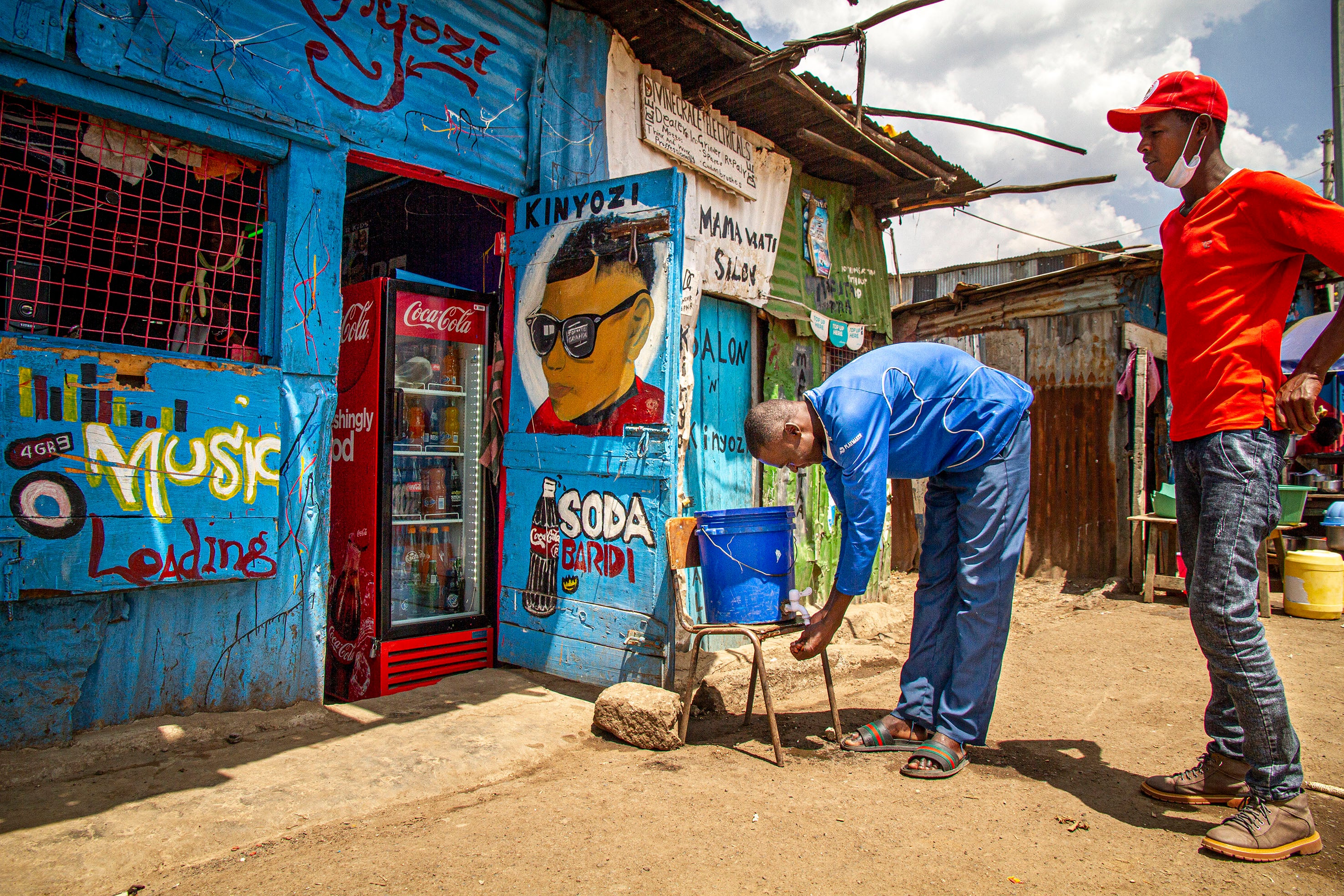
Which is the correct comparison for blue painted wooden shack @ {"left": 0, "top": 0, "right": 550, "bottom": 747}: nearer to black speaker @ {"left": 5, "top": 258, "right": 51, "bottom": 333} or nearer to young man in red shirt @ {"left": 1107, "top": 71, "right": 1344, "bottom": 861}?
black speaker @ {"left": 5, "top": 258, "right": 51, "bottom": 333}

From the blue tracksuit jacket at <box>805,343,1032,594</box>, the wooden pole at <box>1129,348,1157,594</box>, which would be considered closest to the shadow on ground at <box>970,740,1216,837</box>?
the blue tracksuit jacket at <box>805,343,1032,594</box>

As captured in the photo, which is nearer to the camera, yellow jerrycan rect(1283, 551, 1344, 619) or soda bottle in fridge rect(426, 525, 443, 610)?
soda bottle in fridge rect(426, 525, 443, 610)

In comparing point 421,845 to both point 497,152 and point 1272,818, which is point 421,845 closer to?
point 1272,818

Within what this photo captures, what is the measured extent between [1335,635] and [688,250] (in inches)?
227

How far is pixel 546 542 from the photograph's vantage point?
4281mm

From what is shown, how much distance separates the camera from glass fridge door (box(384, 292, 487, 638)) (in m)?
4.62

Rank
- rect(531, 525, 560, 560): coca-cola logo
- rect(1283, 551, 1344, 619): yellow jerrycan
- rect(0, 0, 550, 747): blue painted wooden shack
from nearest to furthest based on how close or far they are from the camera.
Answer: rect(0, 0, 550, 747): blue painted wooden shack → rect(531, 525, 560, 560): coca-cola logo → rect(1283, 551, 1344, 619): yellow jerrycan

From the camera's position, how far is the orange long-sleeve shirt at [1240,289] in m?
2.44

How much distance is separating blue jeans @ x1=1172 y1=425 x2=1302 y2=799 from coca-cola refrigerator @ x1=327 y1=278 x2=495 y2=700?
3.55 meters

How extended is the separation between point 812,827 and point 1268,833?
1343 millimetres

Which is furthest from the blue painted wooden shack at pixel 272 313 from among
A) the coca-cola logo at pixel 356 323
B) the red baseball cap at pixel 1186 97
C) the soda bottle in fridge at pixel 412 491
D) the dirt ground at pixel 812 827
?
the red baseball cap at pixel 1186 97

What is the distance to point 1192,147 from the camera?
2.67m

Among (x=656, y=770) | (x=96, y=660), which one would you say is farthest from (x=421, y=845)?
(x=96, y=660)

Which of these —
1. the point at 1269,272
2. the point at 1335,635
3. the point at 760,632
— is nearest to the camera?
the point at 1269,272
